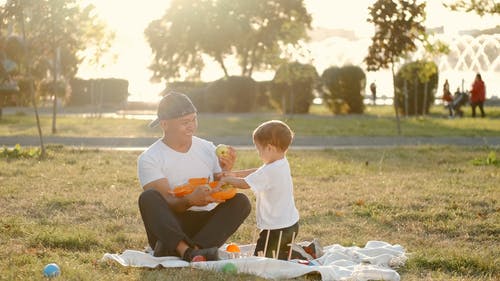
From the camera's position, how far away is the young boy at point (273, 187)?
692 centimetres

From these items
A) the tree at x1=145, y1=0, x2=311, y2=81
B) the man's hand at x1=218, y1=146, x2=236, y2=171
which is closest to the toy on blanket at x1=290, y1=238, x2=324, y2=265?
the man's hand at x1=218, y1=146, x2=236, y2=171

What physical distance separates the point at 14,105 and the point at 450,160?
31014mm

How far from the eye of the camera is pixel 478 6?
1555 centimetres

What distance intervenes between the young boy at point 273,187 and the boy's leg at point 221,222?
0.55 feet

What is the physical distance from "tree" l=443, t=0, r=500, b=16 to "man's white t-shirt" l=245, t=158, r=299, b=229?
9446 mm

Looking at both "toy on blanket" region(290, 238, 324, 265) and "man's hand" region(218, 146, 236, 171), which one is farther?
"man's hand" region(218, 146, 236, 171)

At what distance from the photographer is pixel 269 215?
7070mm

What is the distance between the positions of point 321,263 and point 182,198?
1176 mm

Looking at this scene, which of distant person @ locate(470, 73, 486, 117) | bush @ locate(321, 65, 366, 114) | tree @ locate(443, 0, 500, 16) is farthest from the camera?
bush @ locate(321, 65, 366, 114)

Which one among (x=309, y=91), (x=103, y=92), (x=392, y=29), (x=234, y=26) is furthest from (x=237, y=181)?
(x=234, y=26)

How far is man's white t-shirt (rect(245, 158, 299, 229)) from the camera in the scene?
22.8ft

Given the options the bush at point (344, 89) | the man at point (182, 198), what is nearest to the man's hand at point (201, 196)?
the man at point (182, 198)

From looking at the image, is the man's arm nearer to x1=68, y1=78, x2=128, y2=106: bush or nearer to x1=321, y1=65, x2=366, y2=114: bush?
x1=321, y1=65, x2=366, y2=114: bush

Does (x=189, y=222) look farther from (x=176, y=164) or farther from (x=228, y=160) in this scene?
(x=228, y=160)
